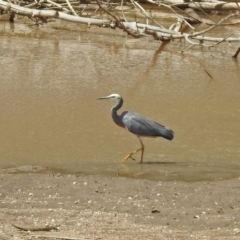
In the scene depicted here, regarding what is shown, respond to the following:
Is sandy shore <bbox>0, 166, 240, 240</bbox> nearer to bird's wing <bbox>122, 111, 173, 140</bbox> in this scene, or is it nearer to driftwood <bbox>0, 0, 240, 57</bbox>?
bird's wing <bbox>122, 111, 173, 140</bbox>

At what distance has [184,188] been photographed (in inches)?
262

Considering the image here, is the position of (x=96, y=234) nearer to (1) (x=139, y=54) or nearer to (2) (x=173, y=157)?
(2) (x=173, y=157)

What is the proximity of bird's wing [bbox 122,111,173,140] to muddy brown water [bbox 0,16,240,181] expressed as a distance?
268mm

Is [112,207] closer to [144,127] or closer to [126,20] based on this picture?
[144,127]

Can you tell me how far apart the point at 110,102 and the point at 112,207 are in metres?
4.17

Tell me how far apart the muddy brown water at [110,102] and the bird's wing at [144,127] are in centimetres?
27

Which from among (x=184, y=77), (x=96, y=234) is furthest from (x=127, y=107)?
(x=96, y=234)

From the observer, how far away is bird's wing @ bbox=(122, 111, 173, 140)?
25.6 feet

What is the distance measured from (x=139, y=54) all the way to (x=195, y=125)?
4.27m

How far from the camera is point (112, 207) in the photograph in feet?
19.3

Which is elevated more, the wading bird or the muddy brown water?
the wading bird

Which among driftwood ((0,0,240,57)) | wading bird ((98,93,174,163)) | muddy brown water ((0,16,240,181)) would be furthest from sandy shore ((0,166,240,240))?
driftwood ((0,0,240,57))

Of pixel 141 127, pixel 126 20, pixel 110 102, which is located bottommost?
pixel 110 102

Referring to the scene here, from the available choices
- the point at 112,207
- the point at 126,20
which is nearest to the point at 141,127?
the point at 112,207
